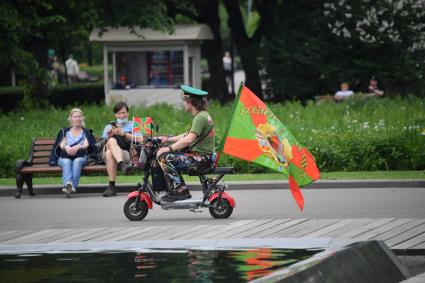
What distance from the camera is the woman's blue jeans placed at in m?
17.2

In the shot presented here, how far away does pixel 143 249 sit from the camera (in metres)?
11.3

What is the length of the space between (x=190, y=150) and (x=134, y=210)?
96 cm

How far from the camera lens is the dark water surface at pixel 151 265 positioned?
9805 millimetres

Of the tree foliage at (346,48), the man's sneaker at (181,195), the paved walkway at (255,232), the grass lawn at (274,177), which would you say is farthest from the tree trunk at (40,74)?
the paved walkway at (255,232)

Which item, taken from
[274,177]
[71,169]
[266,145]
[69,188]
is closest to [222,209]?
[266,145]

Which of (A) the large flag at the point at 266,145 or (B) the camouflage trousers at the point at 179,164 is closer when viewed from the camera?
(A) the large flag at the point at 266,145

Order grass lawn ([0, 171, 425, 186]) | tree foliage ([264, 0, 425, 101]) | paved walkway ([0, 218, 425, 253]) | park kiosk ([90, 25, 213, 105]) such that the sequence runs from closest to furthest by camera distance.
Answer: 1. paved walkway ([0, 218, 425, 253])
2. grass lawn ([0, 171, 425, 186])
3. tree foliage ([264, 0, 425, 101])
4. park kiosk ([90, 25, 213, 105])

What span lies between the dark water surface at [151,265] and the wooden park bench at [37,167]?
622cm

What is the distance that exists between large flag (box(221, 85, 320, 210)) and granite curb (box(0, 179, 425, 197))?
4.31 meters

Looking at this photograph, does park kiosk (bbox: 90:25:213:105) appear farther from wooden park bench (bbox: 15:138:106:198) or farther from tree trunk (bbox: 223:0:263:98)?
wooden park bench (bbox: 15:138:106:198)

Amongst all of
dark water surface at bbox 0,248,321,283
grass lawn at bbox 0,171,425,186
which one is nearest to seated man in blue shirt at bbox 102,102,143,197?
grass lawn at bbox 0,171,425,186

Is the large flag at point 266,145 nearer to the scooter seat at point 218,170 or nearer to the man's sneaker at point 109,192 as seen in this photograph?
the scooter seat at point 218,170

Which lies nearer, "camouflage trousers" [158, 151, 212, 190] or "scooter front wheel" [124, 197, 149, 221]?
"camouflage trousers" [158, 151, 212, 190]

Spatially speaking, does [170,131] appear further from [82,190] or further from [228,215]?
[228,215]
